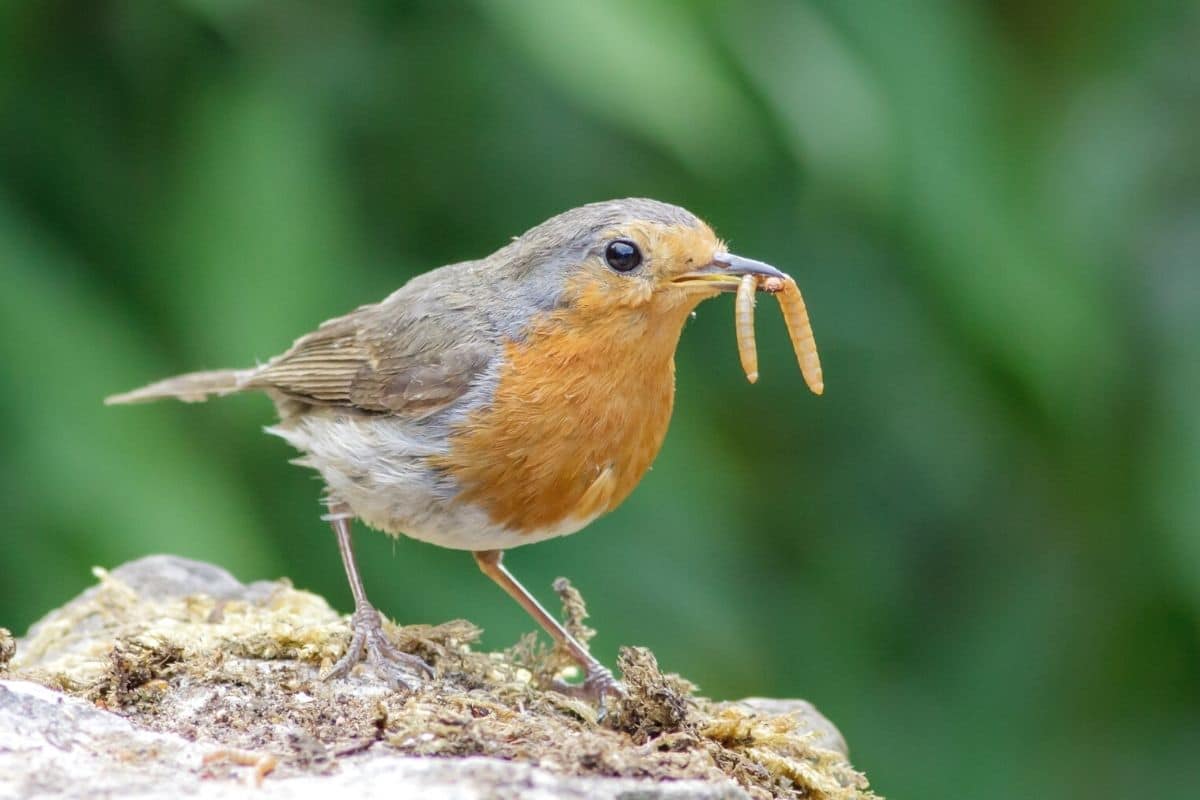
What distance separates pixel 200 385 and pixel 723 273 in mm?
1959

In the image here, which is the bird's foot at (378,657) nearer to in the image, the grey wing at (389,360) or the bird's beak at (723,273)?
the grey wing at (389,360)

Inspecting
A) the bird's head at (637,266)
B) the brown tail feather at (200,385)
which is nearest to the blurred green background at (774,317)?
the brown tail feather at (200,385)

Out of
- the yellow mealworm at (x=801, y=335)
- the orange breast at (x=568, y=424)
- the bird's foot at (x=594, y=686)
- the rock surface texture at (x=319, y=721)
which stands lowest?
the rock surface texture at (x=319, y=721)

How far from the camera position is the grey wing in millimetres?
4219

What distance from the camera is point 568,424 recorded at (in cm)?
394

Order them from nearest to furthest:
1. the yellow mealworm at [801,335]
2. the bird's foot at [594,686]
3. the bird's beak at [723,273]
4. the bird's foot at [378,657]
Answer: the bird's foot at [378,657], the yellow mealworm at [801,335], the bird's beak at [723,273], the bird's foot at [594,686]

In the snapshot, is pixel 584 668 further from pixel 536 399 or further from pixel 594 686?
pixel 536 399

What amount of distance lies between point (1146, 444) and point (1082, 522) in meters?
0.54

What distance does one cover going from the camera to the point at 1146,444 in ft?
17.5

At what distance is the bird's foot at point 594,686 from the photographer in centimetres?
416

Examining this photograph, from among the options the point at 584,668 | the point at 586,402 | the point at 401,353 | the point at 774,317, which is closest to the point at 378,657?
the point at 584,668

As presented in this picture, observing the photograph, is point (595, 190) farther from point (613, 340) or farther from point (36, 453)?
point (36, 453)

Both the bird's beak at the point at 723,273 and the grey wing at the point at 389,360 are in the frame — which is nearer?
the bird's beak at the point at 723,273

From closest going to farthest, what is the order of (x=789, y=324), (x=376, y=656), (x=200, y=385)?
(x=376, y=656) → (x=789, y=324) → (x=200, y=385)
